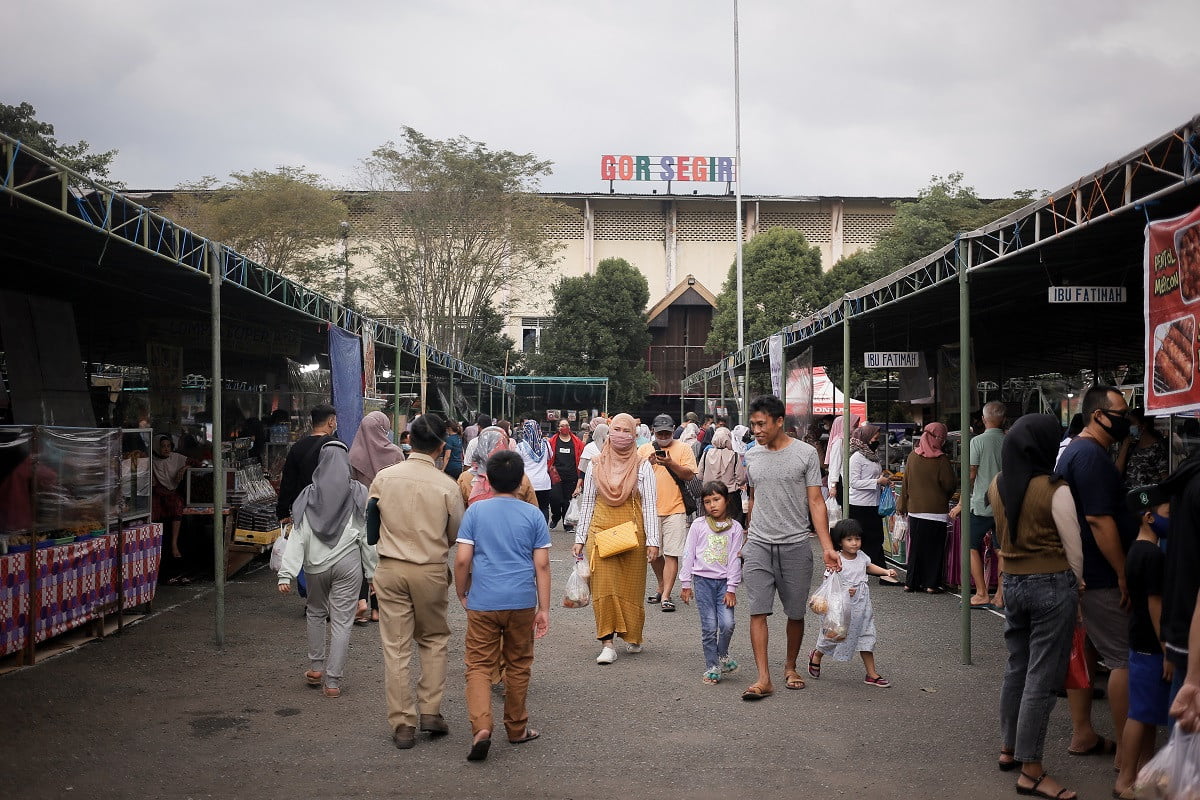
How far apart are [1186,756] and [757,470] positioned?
3.49m

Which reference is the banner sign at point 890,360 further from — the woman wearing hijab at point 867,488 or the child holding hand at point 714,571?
the child holding hand at point 714,571

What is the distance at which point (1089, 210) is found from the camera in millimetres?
6289

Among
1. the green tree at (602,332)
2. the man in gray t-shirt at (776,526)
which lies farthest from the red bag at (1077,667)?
the green tree at (602,332)

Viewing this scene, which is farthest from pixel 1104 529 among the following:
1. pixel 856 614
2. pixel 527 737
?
pixel 527 737

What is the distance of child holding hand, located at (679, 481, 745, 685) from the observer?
275 inches

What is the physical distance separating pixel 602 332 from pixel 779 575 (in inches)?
1514

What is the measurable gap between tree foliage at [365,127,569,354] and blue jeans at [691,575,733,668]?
83.1 ft

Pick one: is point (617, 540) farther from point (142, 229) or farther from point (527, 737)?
point (142, 229)

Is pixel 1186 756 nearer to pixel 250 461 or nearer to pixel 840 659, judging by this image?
pixel 840 659

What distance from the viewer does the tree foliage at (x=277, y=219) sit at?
30.6 m

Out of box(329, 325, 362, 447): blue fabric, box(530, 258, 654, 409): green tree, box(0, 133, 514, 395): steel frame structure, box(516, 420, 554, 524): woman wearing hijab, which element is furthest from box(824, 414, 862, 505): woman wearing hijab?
box(530, 258, 654, 409): green tree

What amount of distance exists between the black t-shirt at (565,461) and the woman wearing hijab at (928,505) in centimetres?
683

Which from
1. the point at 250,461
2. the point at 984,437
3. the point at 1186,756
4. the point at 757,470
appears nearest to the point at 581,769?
the point at 757,470

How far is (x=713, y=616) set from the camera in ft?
23.1
